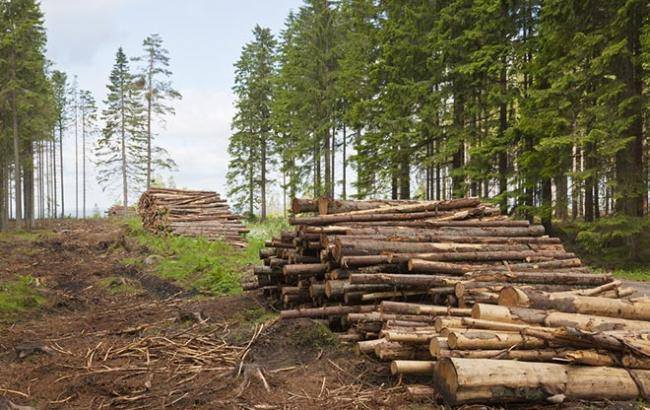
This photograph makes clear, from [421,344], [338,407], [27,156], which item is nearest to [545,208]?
[421,344]

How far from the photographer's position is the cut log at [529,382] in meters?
4.40

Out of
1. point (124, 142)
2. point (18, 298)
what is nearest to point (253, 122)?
point (124, 142)

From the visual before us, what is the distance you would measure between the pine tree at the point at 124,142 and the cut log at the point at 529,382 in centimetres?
3757

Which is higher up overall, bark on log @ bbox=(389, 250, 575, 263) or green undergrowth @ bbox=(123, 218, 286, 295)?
bark on log @ bbox=(389, 250, 575, 263)

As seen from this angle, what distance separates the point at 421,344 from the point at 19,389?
489cm

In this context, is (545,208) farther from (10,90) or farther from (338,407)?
(10,90)

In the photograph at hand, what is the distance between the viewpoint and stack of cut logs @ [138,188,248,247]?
1967 centimetres

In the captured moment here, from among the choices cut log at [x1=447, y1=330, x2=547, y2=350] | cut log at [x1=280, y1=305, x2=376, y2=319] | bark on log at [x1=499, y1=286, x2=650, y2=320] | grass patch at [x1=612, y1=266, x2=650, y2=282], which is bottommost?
grass patch at [x1=612, y1=266, x2=650, y2=282]

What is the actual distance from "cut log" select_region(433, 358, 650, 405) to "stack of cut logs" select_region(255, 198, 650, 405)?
0.01 meters

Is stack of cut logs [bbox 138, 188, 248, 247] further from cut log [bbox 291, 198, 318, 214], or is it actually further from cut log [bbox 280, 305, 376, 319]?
cut log [bbox 280, 305, 376, 319]

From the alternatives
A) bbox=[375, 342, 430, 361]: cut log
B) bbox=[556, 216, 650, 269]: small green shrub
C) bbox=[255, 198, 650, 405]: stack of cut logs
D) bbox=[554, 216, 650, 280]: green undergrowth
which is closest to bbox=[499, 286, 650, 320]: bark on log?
bbox=[255, 198, 650, 405]: stack of cut logs

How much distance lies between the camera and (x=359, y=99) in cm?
2302

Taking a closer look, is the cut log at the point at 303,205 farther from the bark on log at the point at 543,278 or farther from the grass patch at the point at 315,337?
the bark on log at the point at 543,278

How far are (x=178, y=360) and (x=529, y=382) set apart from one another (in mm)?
4493
